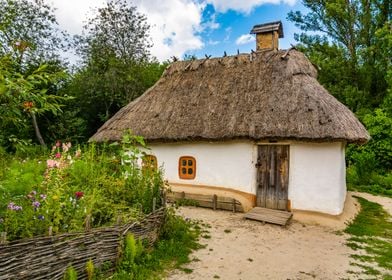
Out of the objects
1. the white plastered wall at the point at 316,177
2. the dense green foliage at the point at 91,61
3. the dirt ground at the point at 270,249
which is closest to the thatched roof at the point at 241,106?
the white plastered wall at the point at 316,177

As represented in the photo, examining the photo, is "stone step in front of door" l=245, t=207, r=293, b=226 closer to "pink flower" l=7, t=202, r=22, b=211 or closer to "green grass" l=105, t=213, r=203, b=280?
"green grass" l=105, t=213, r=203, b=280

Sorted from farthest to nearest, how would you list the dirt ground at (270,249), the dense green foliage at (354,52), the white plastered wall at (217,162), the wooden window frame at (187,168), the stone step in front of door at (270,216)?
the dense green foliage at (354,52) < the wooden window frame at (187,168) < the white plastered wall at (217,162) < the stone step in front of door at (270,216) < the dirt ground at (270,249)

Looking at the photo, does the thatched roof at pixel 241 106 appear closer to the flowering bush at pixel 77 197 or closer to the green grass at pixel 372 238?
the green grass at pixel 372 238

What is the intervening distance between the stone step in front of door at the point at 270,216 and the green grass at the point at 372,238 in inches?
56.9

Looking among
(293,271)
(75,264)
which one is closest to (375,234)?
(293,271)

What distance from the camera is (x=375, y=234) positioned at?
24.0 ft

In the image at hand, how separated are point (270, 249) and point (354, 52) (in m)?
16.8

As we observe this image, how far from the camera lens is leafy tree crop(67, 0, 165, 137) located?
1825 centimetres

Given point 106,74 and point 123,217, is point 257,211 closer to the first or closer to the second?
point 123,217

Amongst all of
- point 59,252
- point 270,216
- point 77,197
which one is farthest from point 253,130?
point 59,252

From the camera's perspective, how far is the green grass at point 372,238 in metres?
5.60

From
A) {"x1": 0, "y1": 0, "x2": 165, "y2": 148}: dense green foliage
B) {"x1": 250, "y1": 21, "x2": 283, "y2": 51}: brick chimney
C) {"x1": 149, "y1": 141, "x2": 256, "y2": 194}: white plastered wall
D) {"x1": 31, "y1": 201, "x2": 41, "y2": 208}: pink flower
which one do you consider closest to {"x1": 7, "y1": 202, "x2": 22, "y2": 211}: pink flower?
{"x1": 31, "y1": 201, "x2": 41, "y2": 208}: pink flower

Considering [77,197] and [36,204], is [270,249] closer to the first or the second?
[77,197]

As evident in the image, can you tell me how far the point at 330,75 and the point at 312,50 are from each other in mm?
2136
